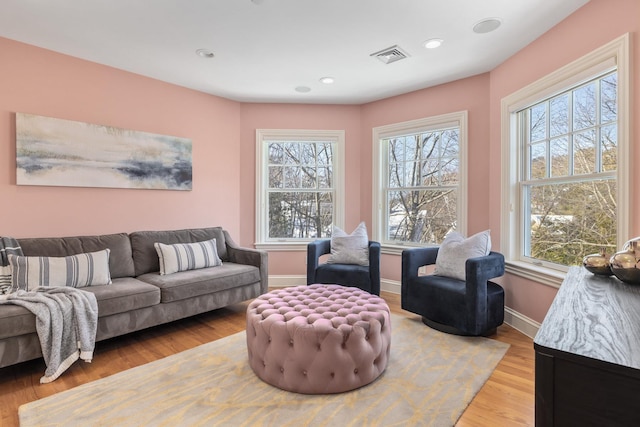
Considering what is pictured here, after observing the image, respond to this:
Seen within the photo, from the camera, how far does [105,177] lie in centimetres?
328

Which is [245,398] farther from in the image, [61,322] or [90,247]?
[90,247]

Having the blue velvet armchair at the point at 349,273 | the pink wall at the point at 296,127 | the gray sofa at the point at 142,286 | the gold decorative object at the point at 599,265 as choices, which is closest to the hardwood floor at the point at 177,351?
the gray sofa at the point at 142,286

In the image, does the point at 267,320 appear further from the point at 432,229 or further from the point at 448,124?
the point at 448,124

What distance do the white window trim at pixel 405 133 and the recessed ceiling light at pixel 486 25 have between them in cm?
110

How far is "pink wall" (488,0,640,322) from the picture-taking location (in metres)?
2.00

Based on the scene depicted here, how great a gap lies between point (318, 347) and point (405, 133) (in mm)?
3116

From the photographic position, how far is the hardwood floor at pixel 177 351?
1.77 metres

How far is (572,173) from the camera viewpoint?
2.57 m

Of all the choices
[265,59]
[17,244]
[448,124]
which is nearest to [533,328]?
[448,124]

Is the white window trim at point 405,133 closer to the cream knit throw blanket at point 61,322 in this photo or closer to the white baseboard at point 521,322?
the white baseboard at point 521,322

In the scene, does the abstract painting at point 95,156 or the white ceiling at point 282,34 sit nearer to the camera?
the white ceiling at point 282,34

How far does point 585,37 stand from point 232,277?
139 inches

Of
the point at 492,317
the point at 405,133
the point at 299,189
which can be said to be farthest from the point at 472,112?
the point at 299,189

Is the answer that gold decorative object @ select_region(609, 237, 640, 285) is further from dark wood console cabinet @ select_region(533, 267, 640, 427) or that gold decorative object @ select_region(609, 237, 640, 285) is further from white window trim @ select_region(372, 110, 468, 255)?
white window trim @ select_region(372, 110, 468, 255)
